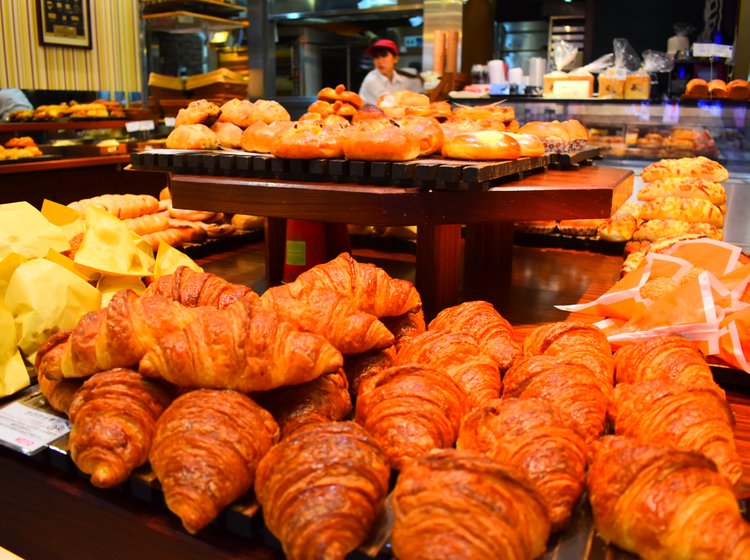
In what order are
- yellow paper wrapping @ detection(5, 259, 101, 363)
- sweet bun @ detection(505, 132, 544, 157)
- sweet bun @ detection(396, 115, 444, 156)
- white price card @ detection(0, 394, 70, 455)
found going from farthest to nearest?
sweet bun @ detection(505, 132, 544, 157) < sweet bun @ detection(396, 115, 444, 156) < yellow paper wrapping @ detection(5, 259, 101, 363) < white price card @ detection(0, 394, 70, 455)

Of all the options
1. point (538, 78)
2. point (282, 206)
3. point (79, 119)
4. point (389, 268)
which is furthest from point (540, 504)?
point (79, 119)

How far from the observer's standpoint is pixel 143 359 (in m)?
1.14

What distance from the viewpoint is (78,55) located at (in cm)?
831

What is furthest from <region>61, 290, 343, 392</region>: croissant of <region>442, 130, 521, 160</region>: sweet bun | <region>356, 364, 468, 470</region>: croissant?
<region>442, 130, 521, 160</region>: sweet bun

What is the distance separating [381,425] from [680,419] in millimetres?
499

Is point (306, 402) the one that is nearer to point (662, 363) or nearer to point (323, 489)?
point (323, 489)

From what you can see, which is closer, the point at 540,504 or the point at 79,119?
the point at 540,504

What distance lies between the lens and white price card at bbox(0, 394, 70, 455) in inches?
50.0

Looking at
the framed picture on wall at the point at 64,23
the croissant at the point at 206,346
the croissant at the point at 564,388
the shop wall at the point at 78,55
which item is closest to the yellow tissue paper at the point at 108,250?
the croissant at the point at 206,346

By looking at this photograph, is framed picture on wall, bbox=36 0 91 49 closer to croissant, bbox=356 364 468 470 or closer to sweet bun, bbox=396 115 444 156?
sweet bun, bbox=396 115 444 156

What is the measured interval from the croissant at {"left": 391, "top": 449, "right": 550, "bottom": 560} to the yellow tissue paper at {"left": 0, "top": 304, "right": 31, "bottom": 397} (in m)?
1.02

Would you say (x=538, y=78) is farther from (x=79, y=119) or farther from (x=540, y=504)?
(x=540, y=504)

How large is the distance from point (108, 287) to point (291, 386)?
0.92m

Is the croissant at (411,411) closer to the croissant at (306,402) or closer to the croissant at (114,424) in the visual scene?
the croissant at (306,402)
